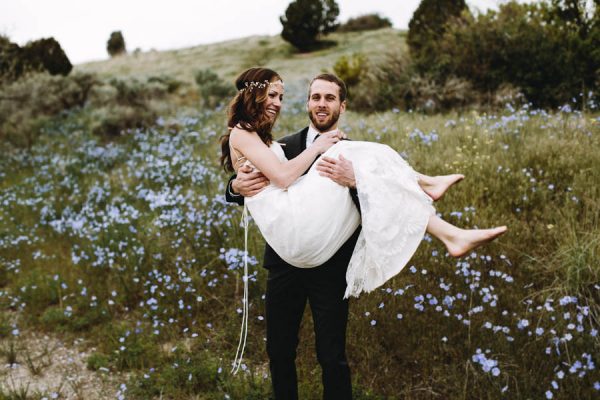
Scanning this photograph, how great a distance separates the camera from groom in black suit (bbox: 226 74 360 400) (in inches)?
92.3

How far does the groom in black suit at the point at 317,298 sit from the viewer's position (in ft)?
7.69

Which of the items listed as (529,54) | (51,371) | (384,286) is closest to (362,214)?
(384,286)

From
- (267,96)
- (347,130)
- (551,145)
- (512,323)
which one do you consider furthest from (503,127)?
(267,96)

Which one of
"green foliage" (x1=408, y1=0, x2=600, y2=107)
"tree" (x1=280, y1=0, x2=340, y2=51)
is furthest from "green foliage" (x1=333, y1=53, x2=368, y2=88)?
"tree" (x1=280, y1=0, x2=340, y2=51)

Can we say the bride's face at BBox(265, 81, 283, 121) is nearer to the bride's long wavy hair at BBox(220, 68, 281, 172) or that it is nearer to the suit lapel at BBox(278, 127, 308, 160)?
the bride's long wavy hair at BBox(220, 68, 281, 172)

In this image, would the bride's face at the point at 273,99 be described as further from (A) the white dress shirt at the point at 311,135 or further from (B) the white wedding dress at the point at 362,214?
(B) the white wedding dress at the point at 362,214

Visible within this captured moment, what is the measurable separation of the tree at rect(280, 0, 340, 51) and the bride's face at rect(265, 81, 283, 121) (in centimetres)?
2520

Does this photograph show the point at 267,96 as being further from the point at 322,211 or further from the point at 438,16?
the point at 438,16

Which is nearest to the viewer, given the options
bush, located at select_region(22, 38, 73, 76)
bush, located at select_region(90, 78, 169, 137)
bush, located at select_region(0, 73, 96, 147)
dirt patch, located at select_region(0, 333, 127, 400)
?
dirt patch, located at select_region(0, 333, 127, 400)

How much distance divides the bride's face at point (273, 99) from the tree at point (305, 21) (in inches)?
992

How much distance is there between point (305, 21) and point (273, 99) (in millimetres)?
25673

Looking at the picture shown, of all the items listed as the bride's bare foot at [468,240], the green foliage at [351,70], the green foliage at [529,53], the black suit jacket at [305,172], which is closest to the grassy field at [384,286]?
the bride's bare foot at [468,240]

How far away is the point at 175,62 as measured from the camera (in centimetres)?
2670

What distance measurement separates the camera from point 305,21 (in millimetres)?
26219
